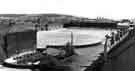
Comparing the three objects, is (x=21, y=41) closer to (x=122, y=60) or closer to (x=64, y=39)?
(x=64, y=39)

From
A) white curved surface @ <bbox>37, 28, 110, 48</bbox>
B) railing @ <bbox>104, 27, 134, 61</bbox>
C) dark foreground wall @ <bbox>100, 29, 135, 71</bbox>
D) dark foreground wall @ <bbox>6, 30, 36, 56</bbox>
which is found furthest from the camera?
white curved surface @ <bbox>37, 28, 110, 48</bbox>

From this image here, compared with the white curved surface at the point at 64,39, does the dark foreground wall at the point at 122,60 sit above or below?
below

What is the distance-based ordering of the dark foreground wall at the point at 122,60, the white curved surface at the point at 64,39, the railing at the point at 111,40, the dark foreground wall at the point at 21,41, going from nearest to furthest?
the railing at the point at 111,40, the dark foreground wall at the point at 21,41, the dark foreground wall at the point at 122,60, the white curved surface at the point at 64,39

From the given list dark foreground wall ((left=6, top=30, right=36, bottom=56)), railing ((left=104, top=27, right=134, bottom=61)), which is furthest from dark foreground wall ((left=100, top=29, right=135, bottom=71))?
dark foreground wall ((left=6, top=30, right=36, bottom=56))

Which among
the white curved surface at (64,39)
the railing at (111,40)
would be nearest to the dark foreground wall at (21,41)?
the white curved surface at (64,39)

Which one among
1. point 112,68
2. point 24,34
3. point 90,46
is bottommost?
point 112,68

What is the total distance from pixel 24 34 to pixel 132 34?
60.7ft

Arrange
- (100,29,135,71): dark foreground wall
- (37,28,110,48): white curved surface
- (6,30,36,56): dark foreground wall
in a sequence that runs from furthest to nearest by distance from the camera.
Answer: (37,28,110,48): white curved surface < (100,29,135,71): dark foreground wall < (6,30,36,56): dark foreground wall

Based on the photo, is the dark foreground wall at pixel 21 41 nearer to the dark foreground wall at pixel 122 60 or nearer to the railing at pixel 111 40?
the railing at pixel 111 40

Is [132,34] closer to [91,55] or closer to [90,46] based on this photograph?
[90,46]

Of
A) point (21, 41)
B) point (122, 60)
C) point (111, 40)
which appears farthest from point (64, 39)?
point (21, 41)

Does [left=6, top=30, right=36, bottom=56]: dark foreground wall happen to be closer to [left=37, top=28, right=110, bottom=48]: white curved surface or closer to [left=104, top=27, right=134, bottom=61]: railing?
[left=37, top=28, right=110, bottom=48]: white curved surface

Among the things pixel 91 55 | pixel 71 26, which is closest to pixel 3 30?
pixel 91 55

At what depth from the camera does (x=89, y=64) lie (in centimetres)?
1162
